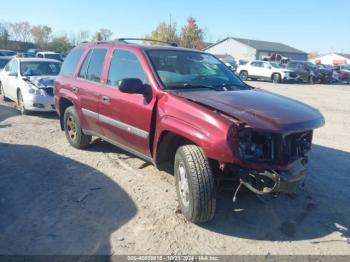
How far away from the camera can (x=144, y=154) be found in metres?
4.95

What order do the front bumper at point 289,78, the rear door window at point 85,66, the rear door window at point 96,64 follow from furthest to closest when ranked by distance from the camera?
1. the front bumper at point 289,78
2. the rear door window at point 85,66
3. the rear door window at point 96,64

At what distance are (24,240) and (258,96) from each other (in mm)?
3053

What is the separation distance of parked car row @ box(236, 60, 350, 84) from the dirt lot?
74.0ft

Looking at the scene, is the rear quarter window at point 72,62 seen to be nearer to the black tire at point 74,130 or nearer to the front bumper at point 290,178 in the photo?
the black tire at point 74,130

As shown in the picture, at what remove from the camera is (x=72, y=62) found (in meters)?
6.77

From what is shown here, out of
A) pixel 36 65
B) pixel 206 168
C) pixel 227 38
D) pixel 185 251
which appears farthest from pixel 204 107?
pixel 227 38

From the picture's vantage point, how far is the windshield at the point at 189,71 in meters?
4.84

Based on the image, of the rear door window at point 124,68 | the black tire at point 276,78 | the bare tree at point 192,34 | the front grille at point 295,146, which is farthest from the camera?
the bare tree at point 192,34

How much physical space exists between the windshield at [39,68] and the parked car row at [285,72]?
66.1 ft

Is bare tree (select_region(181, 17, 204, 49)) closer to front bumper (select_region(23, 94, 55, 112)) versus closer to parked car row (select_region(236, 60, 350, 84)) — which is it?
parked car row (select_region(236, 60, 350, 84))

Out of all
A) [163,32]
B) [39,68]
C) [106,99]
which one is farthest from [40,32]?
[106,99]

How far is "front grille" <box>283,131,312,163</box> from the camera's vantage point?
3951 millimetres

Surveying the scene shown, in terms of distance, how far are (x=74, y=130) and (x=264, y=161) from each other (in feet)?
13.0

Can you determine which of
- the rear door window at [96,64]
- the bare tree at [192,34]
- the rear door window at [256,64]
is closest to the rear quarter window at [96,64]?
the rear door window at [96,64]
